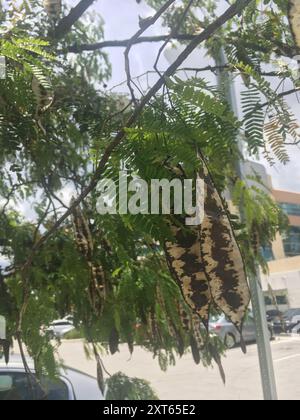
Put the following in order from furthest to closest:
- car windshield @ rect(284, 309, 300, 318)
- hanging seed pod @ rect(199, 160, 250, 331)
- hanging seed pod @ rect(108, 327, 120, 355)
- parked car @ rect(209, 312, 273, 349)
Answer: car windshield @ rect(284, 309, 300, 318)
hanging seed pod @ rect(108, 327, 120, 355)
parked car @ rect(209, 312, 273, 349)
hanging seed pod @ rect(199, 160, 250, 331)

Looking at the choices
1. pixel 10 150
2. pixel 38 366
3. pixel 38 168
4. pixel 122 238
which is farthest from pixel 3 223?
pixel 122 238

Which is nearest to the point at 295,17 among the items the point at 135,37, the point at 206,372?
the point at 135,37

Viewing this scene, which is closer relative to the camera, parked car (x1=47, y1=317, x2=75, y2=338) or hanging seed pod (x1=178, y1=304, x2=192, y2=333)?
hanging seed pod (x1=178, y1=304, x2=192, y2=333)

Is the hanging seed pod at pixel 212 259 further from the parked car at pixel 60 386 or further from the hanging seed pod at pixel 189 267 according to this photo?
the parked car at pixel 60 386

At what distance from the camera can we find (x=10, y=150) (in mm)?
1467

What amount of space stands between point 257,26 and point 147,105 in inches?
33.2

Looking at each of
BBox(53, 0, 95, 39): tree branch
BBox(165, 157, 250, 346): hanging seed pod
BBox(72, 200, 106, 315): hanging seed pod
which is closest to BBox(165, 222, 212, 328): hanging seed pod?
BBox(165, 157, 250, 346): hanging seed pod

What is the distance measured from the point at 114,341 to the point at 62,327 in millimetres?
222

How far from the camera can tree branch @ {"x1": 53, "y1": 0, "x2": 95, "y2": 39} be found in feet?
5.62

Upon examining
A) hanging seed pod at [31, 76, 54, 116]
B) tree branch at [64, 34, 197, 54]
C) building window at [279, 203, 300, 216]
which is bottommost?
building window at [279, 203, 300, 216]

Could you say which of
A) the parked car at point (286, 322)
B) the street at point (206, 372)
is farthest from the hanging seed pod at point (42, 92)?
the parked car at point (286, 322)

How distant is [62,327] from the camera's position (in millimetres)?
1729

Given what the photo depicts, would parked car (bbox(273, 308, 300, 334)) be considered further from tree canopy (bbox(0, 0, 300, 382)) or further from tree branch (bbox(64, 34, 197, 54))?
tree branch (bbox(64, 34, 197, 54))

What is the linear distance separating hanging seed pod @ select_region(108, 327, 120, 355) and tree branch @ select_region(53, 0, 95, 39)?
103cm
